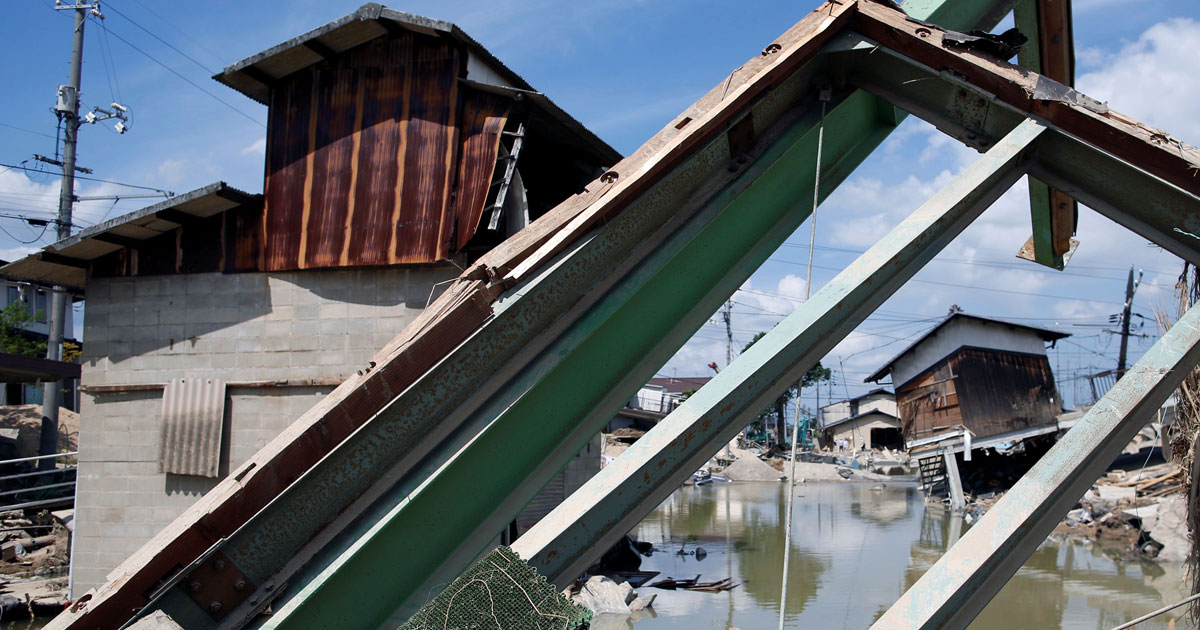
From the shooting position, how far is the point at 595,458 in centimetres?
1245

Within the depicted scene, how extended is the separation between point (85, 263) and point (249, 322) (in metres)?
2.52

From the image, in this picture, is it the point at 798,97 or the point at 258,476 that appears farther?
the point at 798,97

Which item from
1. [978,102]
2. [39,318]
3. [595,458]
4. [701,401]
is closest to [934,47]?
[978,102]

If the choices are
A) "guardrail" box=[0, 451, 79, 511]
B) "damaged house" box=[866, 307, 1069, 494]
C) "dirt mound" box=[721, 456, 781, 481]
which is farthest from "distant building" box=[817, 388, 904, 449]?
"guardrail" box=[0, 451, 79, 511]

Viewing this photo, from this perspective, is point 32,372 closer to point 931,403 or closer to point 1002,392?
point 931,403

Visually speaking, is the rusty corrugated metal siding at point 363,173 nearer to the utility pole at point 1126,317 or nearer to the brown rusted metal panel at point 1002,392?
the brown rusted metal panel at point 1002,392

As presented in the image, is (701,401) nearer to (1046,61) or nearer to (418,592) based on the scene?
(418,592)

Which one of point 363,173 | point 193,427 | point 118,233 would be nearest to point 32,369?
point 118,233

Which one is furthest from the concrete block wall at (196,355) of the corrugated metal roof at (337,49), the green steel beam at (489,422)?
the green steel beam at (489,422)

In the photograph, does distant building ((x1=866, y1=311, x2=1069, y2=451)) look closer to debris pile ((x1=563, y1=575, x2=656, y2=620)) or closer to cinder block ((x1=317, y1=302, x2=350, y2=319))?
debris pile ((x1=563, y1=575, x2=656, y2=620))

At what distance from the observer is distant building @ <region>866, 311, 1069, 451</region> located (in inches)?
991

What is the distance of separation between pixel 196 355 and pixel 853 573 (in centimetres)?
1106

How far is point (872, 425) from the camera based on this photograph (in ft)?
176

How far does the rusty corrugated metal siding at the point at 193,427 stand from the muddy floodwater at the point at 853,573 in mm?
5430
